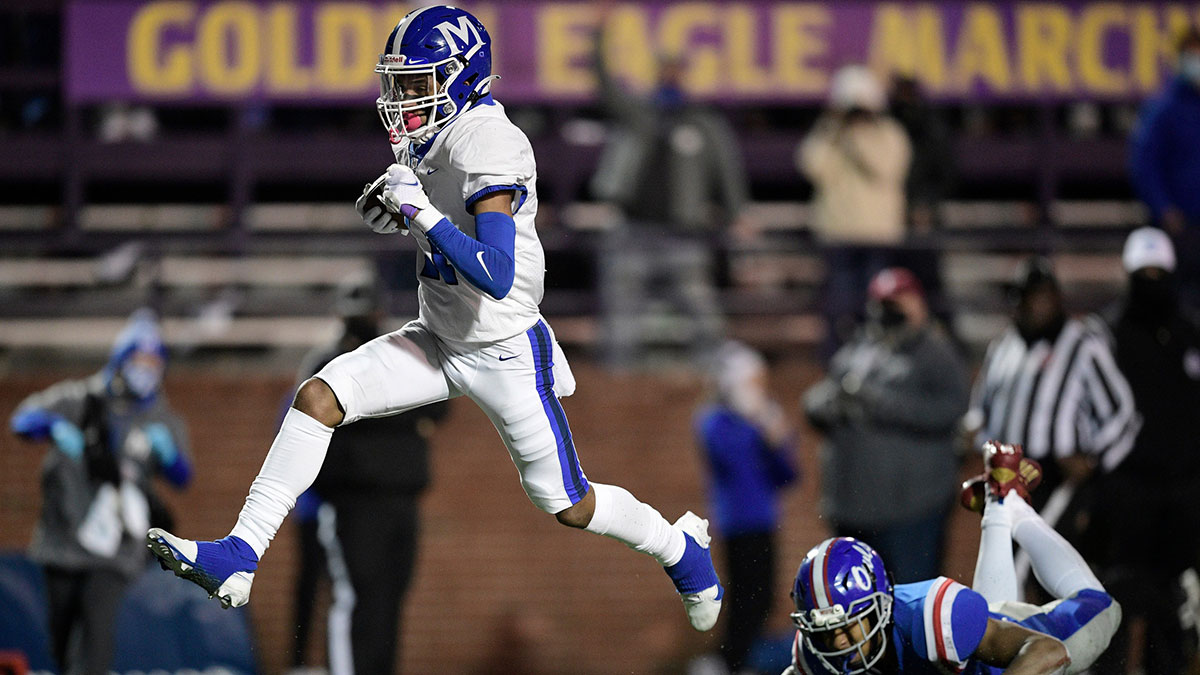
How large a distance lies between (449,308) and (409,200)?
449 millimetres

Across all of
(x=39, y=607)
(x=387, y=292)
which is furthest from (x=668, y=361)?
(x=39, y=607)

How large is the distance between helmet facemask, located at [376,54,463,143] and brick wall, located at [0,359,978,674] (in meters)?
4.63

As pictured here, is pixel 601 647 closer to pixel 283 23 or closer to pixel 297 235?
pixel 297 235

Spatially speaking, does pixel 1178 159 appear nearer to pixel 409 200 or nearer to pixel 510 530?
pixel 510 530

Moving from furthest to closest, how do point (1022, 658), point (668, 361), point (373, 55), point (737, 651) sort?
1. point (373, 55)
2. point (668, 361)
3. point (737, 651)
4. point (1022, 658)

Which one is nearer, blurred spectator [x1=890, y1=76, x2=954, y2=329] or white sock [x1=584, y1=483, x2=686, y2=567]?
white sock [x1=584, y1=483, x2=686, y2=567]

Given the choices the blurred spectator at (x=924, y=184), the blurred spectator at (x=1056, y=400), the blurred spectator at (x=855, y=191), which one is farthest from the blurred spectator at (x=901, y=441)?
the blurred spectator at (x=924, y=184)

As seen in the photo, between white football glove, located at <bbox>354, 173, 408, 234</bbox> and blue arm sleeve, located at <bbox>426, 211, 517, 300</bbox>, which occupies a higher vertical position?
white football glove, located at <bbox>354, 173, 408, 234</bbox>

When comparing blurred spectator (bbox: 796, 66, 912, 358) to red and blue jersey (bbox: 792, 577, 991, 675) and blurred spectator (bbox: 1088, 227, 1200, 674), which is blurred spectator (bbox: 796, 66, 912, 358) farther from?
red and blue jersey (bbox: 792, 577, 991, 675)

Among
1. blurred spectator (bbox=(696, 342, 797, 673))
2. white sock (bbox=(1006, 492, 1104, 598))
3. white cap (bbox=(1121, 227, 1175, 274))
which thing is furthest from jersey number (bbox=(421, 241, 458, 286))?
white cap (bbox=(1121, 227, 1175, 274))

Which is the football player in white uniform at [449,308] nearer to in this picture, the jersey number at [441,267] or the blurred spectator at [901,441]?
the jersey number at [441,267]

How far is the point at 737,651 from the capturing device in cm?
715

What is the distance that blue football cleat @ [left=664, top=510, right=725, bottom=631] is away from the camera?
208 inches

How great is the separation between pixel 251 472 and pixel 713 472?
2.79m
